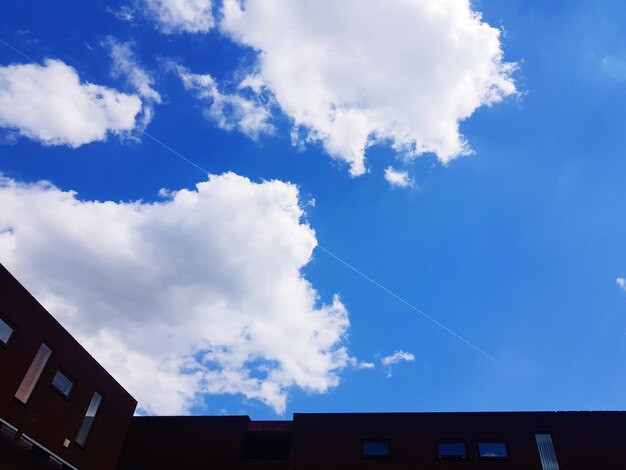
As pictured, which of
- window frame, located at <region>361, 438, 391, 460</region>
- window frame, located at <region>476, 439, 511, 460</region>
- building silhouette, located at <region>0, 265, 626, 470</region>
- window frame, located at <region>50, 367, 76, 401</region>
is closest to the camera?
building silhouette, located at <region>0, 265, 626, 470</region>

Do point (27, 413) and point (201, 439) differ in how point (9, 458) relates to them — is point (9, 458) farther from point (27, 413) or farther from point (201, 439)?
point (201, 439)

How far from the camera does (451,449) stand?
25844 mm

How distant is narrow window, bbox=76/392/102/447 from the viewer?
2205 cm

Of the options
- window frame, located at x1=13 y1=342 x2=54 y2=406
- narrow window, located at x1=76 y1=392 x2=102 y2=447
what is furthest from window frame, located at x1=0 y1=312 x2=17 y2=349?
narrow window, located at x1=76 y1=392 x2=102 y2=447

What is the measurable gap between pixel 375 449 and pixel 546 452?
7.84m

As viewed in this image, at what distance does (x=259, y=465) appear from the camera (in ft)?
89.1

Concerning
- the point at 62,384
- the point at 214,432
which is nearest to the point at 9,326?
the point at 62,384

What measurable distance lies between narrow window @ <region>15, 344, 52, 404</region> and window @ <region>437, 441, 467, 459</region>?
1776 centimetres

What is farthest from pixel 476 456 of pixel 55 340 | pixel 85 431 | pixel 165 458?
pixel 55 340

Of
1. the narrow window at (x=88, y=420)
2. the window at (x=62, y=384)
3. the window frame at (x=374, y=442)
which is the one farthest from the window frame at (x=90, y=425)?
the window frame at (x=374, y=442)

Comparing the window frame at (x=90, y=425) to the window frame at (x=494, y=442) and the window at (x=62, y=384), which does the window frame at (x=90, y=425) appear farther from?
the window frame at (x=494, y=442)

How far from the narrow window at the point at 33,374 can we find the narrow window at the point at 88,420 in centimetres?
361

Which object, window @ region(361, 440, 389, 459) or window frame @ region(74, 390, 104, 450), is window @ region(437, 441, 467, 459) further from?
window frame @ region(74, 390, 104, 450)

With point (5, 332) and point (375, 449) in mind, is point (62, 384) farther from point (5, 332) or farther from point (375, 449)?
point (375, 449)
